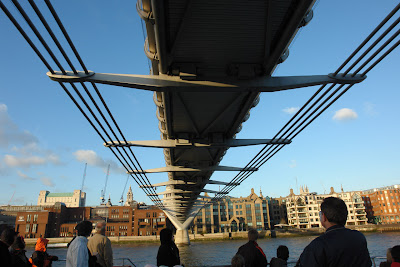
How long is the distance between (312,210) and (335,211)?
105583 millimetres

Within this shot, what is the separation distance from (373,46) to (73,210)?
122339 mm

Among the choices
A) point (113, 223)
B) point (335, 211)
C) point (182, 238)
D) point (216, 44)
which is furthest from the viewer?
point (113, 223)

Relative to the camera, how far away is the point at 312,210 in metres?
99.0

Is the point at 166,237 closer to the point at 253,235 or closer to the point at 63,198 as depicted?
the point at 253,235

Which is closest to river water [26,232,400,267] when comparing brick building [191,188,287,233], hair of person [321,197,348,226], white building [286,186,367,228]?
hair of person [321,197,348,226]

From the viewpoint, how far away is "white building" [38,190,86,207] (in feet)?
603

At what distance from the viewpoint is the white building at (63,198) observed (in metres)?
184

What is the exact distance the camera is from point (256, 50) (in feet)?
26.0

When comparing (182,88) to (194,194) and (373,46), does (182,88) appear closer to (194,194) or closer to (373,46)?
(373,46)

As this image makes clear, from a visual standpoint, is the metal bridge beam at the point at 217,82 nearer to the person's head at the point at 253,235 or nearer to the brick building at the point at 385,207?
the person's head at the point at 253,235

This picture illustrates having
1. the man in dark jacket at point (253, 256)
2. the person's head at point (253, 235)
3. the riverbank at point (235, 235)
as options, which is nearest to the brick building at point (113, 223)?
the riverbank at point (235, 235)

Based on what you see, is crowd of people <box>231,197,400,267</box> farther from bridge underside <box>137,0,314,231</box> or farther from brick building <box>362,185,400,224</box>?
brick building <box>362,185,400,224</box>

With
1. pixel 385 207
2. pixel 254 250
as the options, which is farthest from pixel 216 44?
pixel 385 207

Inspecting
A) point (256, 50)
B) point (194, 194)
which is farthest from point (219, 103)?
point (194, 194)
